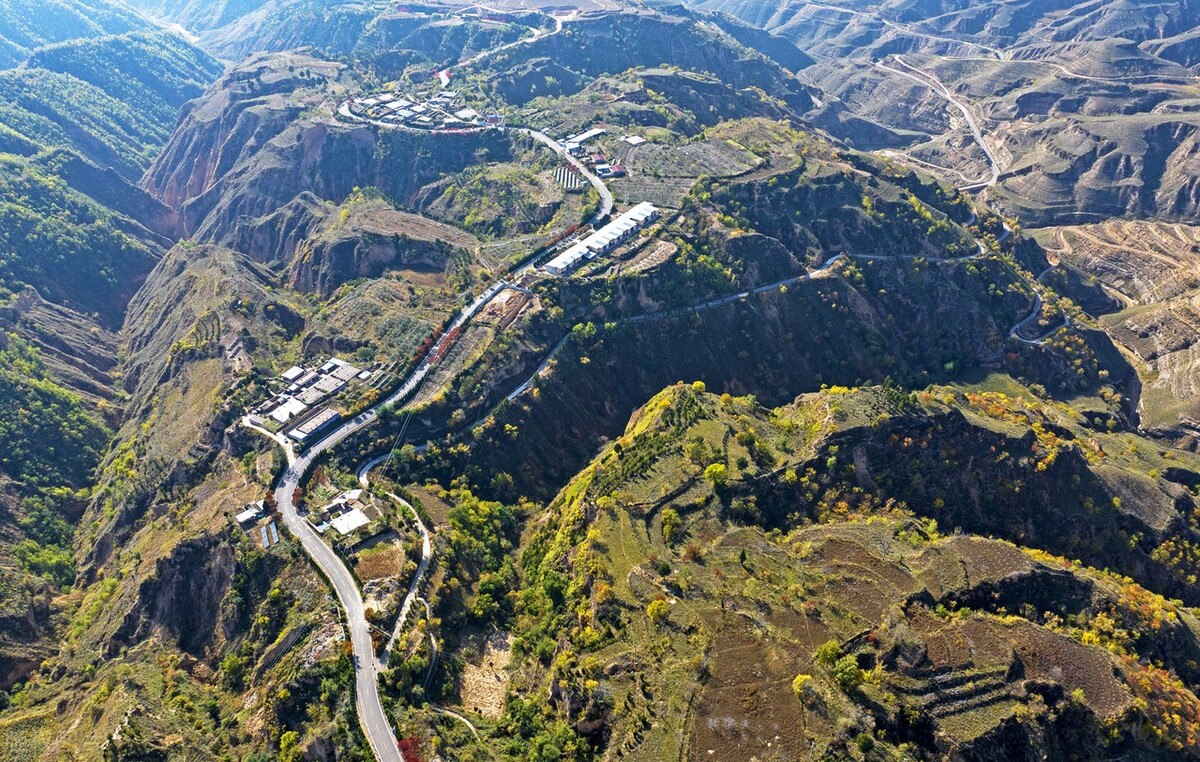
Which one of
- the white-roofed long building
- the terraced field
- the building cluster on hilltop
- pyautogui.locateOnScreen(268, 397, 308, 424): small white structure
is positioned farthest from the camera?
the terraced field

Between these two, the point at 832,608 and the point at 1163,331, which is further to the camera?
the point at 1163,331

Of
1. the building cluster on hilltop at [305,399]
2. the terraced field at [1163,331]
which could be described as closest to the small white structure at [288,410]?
the building cluster on hilltop at [305,399]

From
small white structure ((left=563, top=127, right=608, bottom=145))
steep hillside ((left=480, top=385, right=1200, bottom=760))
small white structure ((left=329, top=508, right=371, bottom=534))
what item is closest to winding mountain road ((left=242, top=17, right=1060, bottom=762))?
small white structure ((left=329, top=508, right=371, bottom=534))

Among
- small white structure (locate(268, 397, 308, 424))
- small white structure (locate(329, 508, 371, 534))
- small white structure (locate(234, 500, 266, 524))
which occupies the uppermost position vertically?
small white structure (locate(268, 397, 308, 424))

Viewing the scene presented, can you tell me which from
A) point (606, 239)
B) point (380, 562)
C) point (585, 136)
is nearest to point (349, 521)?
point (380, 562)

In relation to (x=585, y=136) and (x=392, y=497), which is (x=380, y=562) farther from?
(x=585, y=136)

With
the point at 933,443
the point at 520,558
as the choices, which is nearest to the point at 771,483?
the point at 933,443

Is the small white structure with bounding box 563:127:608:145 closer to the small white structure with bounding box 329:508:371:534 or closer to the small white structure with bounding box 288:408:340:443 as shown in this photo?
the small white structure with bounding box 288:408:340:443

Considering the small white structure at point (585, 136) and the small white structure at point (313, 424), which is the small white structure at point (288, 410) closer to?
the small white structure at point (313, 424)
